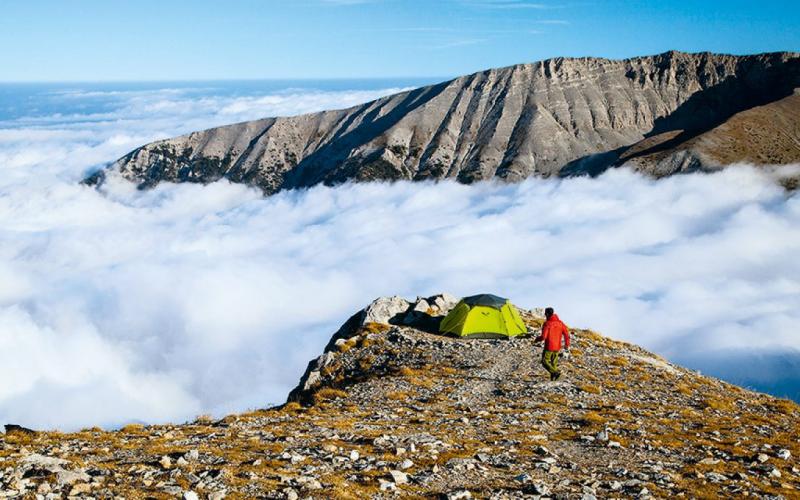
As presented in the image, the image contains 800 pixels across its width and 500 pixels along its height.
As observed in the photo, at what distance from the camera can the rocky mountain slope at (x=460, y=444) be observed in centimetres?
1301

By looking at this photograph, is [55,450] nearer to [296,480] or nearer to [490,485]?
[296,480]

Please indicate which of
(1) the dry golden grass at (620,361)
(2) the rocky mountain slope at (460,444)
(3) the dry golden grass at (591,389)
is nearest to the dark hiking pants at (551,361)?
(2) the rocky mountain slope at (460,444)

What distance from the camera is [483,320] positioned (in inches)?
1480

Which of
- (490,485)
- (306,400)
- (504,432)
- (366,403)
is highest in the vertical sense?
(490,485)

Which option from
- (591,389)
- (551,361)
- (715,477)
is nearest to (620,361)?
(551,361)

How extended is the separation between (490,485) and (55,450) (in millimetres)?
12179

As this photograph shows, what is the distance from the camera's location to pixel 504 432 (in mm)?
19266

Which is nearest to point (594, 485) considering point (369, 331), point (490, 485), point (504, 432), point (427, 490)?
point (490, 485)

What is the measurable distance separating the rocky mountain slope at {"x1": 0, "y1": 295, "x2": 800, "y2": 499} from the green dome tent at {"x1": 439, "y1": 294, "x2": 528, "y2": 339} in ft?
17.8

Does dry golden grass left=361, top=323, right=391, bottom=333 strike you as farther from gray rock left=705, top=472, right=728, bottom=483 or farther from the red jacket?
gray rock left=705, top=472, right=728, bottom=483

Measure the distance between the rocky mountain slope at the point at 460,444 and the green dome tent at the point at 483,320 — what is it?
17.8 feet

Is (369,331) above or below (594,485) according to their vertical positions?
below

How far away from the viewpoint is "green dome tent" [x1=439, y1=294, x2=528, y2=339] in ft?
Answer: 122

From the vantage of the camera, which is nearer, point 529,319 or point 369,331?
point 369,331
